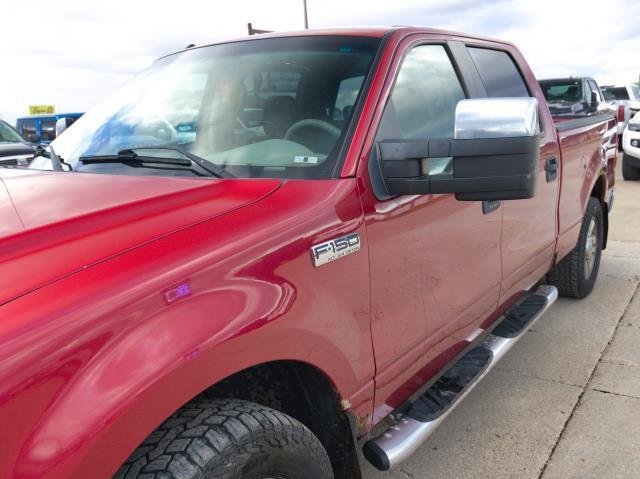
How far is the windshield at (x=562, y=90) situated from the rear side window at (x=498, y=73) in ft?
30.1

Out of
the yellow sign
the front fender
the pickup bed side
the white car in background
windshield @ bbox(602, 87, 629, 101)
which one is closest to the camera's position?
the front fender

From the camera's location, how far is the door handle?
324 cm

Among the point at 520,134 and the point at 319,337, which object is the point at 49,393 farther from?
the point at 520,134

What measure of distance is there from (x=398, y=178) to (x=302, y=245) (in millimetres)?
435

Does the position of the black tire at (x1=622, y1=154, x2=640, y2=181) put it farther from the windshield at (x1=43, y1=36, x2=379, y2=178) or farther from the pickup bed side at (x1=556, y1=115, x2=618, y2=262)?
the windshield at (x1=43, y1=36, x2=379, y2=178)

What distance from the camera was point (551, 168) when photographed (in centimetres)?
329

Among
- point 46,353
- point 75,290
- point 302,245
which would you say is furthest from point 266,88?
point 46,353

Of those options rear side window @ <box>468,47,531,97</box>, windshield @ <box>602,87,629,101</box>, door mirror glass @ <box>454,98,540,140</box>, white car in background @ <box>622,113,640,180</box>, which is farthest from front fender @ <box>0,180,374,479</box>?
windshield @ <box>602,87,629,101</box>

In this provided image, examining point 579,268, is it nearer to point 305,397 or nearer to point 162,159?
point 305,397

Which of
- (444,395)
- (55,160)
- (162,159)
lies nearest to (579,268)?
(444,395)

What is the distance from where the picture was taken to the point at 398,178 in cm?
188

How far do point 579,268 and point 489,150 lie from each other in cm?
290

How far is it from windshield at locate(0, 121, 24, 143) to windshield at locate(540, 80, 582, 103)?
9.32m

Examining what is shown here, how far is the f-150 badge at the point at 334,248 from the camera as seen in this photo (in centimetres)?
166
